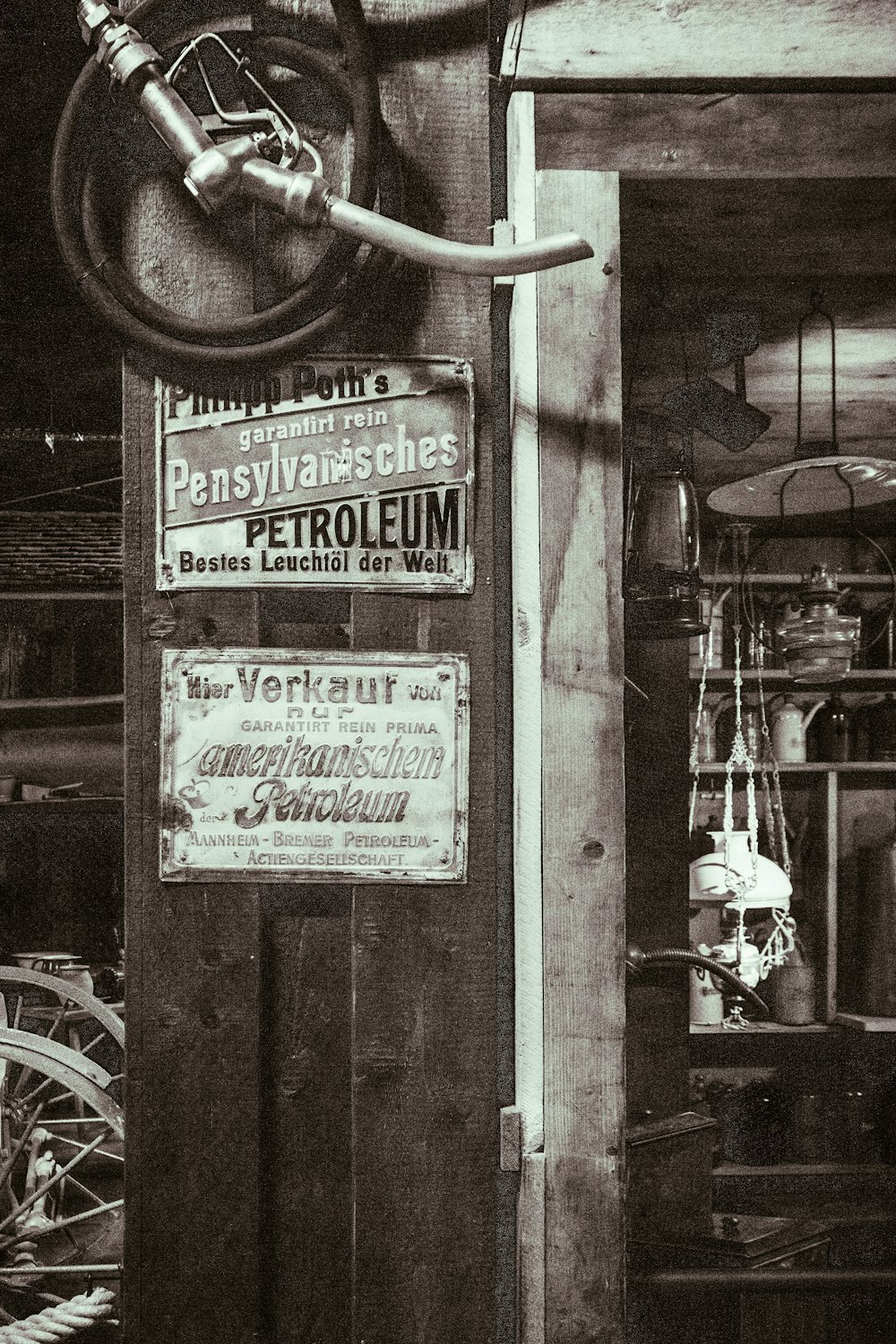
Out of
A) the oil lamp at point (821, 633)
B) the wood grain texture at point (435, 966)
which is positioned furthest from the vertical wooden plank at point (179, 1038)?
the oil lamp at point (821, 633)

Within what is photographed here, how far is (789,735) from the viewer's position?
5.10m

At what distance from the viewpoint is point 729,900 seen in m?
4.09

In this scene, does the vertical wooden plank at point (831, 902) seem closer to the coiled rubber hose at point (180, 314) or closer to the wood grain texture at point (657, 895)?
the wood grain texture at point (657, 895)

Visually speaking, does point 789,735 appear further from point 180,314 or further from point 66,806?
point 180,314

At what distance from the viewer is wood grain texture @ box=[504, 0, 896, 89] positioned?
173cm

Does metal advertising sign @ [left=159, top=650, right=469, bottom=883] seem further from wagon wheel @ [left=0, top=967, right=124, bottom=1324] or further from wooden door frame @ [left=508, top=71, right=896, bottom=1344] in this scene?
wagon wheel @ [left=0, top=967, right=124, bottom=1324]

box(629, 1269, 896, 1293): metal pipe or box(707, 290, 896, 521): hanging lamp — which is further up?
box(707, 290, 896, 521): hanging lamp

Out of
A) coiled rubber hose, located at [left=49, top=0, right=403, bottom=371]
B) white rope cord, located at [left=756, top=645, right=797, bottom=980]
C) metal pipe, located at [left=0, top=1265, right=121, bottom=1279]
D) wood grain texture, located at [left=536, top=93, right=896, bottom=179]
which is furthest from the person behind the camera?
white rope cord, located at [left=756, top=645, right=797, bottom=980]

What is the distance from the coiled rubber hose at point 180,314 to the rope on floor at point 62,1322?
1.74 meters

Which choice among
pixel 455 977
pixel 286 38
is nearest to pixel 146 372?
pixel 286 38

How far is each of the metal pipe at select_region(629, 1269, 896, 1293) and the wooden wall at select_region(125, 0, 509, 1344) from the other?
738 millimetres

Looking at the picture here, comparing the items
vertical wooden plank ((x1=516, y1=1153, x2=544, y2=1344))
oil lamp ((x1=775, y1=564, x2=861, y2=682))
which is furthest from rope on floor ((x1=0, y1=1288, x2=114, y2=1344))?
oil lamp ((x1=775, y1=564, x2=861, y2=682))

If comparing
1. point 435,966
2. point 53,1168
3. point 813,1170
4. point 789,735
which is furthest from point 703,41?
point 813,1170

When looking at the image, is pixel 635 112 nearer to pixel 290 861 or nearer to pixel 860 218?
pixel 860 218
